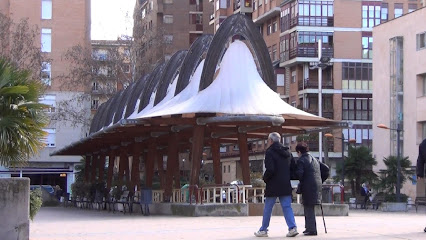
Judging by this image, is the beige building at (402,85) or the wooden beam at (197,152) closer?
the wooden beam at (197,152)

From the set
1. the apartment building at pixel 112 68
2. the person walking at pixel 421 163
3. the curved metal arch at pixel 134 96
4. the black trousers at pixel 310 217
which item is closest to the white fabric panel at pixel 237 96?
the curved metal arch at pixel 134 96

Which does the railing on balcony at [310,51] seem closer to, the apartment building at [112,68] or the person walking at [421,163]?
the apartment building at [112,68]

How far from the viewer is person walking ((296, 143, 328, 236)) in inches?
589

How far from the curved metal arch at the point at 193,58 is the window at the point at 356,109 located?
159 ft

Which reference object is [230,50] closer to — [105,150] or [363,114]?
[105,150]

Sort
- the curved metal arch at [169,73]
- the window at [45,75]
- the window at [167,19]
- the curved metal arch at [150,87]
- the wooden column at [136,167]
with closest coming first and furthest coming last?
the curved metal arch at [169,73]
the curved metal arch at [150,87]
the wooden column at [136,167]
the window at [45,75]
the window at [167,19]

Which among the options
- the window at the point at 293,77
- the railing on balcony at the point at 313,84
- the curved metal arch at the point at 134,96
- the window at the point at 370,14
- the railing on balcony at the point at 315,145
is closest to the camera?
the curved metal arch at the point at 134,96

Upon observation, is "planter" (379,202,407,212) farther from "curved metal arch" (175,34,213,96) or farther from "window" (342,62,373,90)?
"window" (342,62,373,90)

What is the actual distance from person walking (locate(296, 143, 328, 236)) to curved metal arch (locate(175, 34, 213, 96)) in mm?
16210

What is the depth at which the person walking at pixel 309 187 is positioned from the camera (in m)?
15.0

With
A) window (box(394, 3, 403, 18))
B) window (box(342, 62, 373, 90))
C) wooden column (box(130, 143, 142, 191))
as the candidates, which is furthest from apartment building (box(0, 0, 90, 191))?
wooden column (box(130, 143, 142, 191))

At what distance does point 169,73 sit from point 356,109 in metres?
47.0

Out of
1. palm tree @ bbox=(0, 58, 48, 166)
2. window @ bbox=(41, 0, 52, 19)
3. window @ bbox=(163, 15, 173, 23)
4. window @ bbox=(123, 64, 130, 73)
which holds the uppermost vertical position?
window @ bbox=(163, 15, 173, 23)

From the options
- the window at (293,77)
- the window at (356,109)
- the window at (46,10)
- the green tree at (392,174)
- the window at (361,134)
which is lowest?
the green tree at (392,174)
